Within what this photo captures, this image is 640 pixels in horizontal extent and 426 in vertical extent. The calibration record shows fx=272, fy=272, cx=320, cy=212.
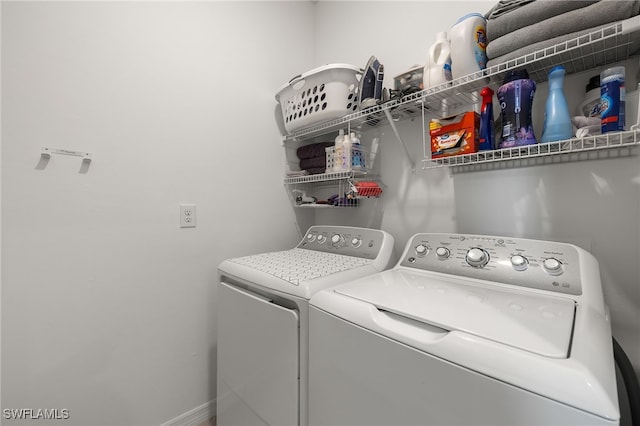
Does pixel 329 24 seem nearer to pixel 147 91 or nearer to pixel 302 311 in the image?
pixel 147 91

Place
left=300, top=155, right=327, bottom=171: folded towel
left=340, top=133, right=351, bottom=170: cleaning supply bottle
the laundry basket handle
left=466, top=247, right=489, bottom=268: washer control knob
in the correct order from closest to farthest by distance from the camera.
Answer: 1. left=466, top=247, right=489, bottom=268: washer control knob
2. left=340, top=133, right=351, bottom=170: cleaning supply bottle
3. the laundry basket handle
4. left=300, top=155, right=327, bottom=171: folded towel

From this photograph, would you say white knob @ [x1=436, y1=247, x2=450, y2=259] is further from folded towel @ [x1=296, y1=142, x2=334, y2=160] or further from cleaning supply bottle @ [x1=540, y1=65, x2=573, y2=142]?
folded towel @ [x1=296, y1=142, x2=334, y2=160]

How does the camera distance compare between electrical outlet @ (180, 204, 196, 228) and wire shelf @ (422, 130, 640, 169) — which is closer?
wire shelf @ (422, 130, 640, 169)

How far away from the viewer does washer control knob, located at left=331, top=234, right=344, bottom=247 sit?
1.55 metres

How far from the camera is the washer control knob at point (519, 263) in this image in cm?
93

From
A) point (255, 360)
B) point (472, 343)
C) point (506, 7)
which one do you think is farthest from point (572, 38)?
point (255, 360)

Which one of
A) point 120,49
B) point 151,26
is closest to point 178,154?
point 120,49

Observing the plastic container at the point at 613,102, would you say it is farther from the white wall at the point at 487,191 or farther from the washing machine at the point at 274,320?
the washing machine at the point at 274,320

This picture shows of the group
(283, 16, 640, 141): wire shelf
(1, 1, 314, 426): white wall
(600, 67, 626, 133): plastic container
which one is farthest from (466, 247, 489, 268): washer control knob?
(1, 1, 314, 426): white wall

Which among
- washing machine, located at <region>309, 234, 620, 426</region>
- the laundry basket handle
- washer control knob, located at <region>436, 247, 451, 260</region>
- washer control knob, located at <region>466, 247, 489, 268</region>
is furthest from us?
the laundry basket handle

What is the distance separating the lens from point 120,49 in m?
1.29

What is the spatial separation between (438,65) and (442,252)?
2.64 ft

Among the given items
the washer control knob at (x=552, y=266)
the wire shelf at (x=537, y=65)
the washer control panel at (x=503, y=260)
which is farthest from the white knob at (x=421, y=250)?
the wire shelf at (x=537, y=65)

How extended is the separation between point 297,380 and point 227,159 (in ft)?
4.13
